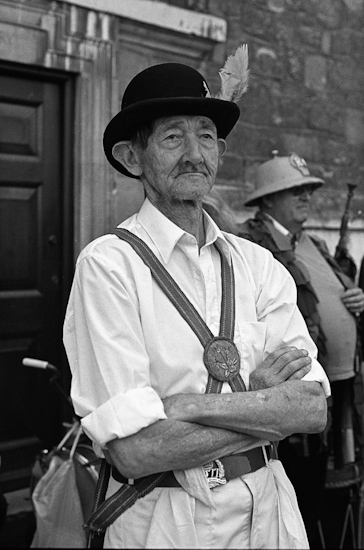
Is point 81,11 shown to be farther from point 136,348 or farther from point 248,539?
point 248,539

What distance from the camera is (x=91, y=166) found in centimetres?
424

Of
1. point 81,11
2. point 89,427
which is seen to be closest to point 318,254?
point 81,11

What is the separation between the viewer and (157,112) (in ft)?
6.68

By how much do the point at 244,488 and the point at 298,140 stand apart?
13.6 feet

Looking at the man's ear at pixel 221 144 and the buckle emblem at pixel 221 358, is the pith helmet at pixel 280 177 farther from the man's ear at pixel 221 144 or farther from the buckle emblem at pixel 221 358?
the buckle emblem at pixel 221 358

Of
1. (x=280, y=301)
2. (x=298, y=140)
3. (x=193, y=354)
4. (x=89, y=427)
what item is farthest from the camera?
(x=298, y=140)

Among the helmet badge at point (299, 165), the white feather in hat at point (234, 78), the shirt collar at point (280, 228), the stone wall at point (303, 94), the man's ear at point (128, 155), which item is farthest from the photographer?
the stone wall at point (303, 94)

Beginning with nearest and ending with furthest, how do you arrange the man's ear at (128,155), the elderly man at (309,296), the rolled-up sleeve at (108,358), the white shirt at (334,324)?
the rolled-up sleeve at (108,358), the man's ear at (128,155), the elderly man at (309,296), the white shirt at (334,324)

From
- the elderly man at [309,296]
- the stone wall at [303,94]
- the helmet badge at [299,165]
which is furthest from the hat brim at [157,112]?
the stone wall at [303,94]

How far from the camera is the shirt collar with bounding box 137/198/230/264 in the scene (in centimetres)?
201

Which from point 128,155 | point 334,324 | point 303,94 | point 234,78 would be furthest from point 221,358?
point 303,94

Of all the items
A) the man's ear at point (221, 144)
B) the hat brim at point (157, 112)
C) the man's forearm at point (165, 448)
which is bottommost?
the man's forearm at point (165, 448)

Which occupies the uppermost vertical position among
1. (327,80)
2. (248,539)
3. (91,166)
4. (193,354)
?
(327,80)

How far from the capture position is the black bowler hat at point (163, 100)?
2.03 meters
